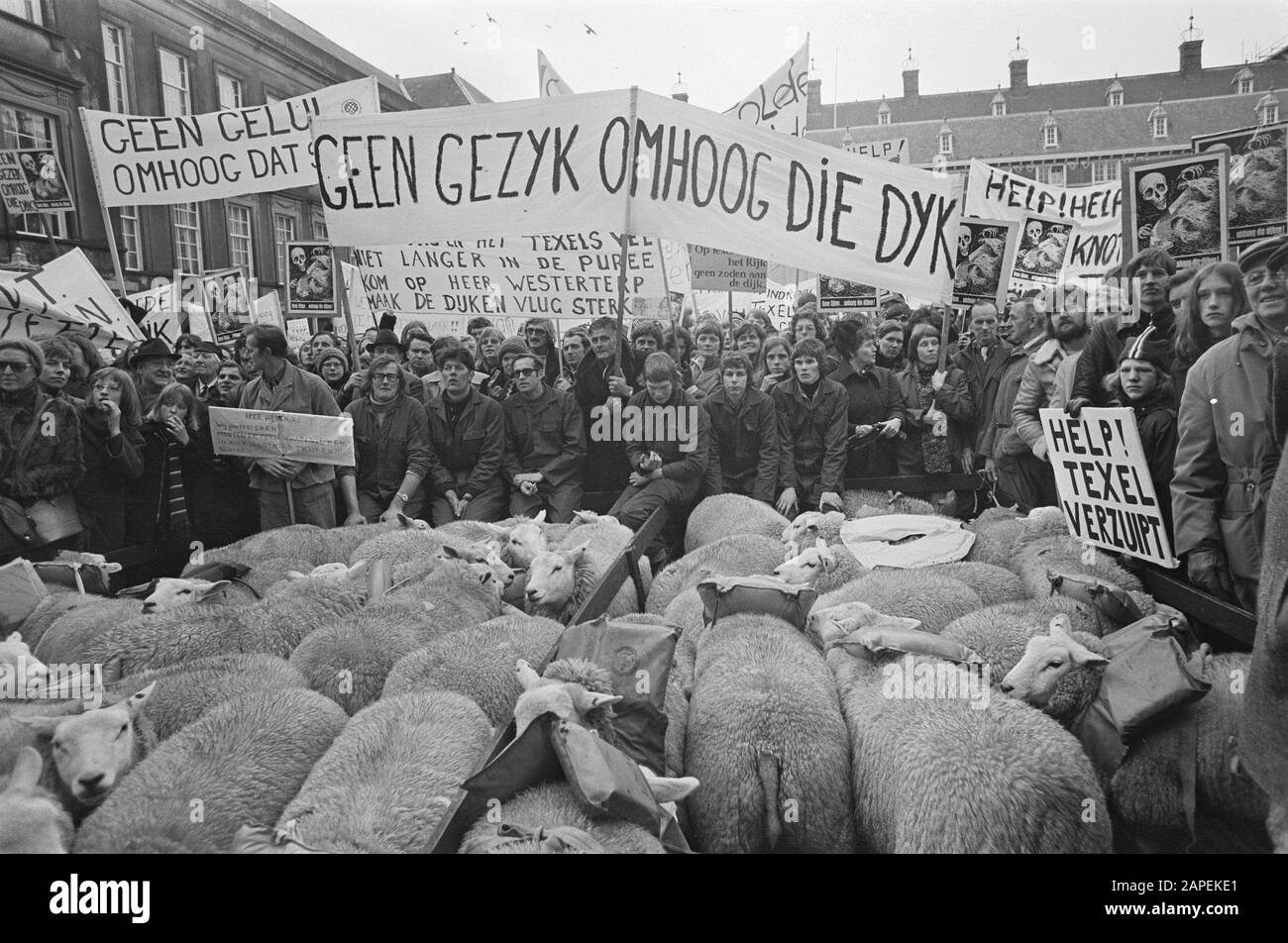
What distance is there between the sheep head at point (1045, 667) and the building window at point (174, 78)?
25.2 ft

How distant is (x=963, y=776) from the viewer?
222cm

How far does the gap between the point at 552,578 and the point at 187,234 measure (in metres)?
10.0

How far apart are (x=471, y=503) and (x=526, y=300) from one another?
215 centimetres

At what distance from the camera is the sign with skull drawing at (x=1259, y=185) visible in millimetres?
4477

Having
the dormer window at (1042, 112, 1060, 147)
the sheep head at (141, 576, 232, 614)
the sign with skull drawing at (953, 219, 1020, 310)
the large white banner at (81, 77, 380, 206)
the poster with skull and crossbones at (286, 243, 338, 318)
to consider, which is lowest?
the sheep head at (141, 576, 232, 614)

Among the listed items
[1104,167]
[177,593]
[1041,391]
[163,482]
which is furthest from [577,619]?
[1104,167]

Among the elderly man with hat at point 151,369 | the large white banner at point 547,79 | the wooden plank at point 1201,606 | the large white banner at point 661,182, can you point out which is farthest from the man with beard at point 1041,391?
the elderly man with hat at point 151,369

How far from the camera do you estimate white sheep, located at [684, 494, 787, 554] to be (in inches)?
202

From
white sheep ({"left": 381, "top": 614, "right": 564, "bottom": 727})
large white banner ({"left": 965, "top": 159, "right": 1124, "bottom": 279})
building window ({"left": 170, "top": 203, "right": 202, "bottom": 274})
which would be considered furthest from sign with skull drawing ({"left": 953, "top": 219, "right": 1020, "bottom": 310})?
building window ({"left": 170, "top": 203, "right": 202, "bottom": 274})

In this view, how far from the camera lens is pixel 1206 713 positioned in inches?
93.7

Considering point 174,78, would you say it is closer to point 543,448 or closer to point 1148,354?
point 543,448

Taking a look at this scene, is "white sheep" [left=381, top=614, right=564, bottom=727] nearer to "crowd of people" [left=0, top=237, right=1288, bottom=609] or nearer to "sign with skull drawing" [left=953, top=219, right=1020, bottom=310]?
"crowd of people" [left=0, top=237, right=1288, bottom=609]

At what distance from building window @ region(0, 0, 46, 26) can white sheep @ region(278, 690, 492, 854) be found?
232 inches

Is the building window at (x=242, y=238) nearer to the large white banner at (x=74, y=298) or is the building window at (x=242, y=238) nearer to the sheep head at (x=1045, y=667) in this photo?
the large white banner at (x=74, y=298)
